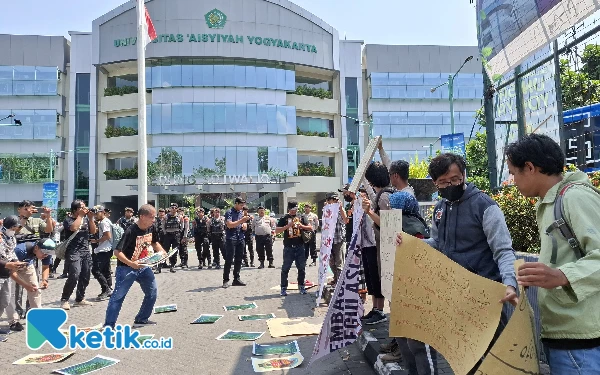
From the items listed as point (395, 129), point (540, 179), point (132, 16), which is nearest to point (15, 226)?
point (540, 179)

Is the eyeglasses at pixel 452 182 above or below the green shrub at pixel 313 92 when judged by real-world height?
below

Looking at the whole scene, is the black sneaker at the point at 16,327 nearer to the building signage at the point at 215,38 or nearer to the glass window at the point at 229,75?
the glass window at the point at 229,75

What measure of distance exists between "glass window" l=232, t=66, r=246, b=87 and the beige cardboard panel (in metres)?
42.3

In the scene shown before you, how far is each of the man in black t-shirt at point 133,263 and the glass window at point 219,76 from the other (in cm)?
3829

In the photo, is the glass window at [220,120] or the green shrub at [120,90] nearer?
the glass window at [220,120]

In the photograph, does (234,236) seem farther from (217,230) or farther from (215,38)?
(215,38)

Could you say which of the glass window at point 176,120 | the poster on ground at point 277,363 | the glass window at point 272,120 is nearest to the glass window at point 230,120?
the glass window at point 272,120

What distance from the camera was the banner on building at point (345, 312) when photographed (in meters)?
4.50

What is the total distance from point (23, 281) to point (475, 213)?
6.13 m

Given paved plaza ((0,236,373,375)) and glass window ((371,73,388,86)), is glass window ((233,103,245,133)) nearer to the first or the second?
glass window ((371,73,388,86))

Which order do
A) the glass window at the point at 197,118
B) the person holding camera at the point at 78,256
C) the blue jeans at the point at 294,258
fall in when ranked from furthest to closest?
the glass window at the point at 197,118 → the blue jeans at the point at 294,258 → the person holding camera at the point at 78,256

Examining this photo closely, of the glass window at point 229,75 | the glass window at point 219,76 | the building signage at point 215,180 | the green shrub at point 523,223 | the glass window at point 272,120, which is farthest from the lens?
the glass window at point 272,120

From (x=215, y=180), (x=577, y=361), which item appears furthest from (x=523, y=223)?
(x=215, y=180)

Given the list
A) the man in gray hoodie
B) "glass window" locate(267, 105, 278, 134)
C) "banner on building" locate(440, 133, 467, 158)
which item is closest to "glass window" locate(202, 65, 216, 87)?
"glass window" locate(267, 105, 278, 134)
